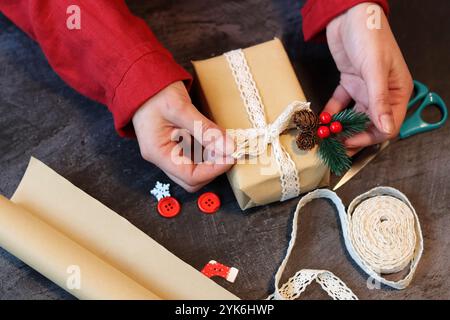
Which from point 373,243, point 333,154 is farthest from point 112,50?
point 373,243

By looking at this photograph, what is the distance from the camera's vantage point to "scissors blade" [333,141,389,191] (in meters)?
0.95

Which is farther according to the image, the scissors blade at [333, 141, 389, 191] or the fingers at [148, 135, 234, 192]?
the scissors blade at [333, 141, 389, 191]

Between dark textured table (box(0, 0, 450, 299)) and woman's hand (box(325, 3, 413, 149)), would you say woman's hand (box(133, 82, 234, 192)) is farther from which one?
woman's hand (box(325, 3, 413, 149))

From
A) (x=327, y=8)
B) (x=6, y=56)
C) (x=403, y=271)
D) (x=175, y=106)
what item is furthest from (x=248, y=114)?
(x=6, y=56)

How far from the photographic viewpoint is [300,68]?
1.03 metres

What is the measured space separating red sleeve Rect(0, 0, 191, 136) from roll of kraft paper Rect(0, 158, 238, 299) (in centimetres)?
15

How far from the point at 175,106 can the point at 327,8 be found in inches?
12.6

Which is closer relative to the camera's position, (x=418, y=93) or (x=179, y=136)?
(x=179, y=136)

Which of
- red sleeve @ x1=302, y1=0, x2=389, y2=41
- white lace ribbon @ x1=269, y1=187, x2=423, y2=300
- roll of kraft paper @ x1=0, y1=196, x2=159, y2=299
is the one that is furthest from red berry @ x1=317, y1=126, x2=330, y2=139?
roll of kraft paper @ x1=0, y1=196, x2=159, y2=299

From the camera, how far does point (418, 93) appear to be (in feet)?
3.29

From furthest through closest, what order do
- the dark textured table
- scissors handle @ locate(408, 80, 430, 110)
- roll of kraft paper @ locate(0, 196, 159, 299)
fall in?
1. scissors handle @ locate(408, 80, 430, 110)
2. the dark textured table
3. roll of kraft paper @ locate(0, 196, 159, 299)

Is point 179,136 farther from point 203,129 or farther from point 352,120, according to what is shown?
point 352,120

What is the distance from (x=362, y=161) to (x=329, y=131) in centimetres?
14

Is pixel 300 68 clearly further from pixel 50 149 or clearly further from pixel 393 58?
pixel 50 149
